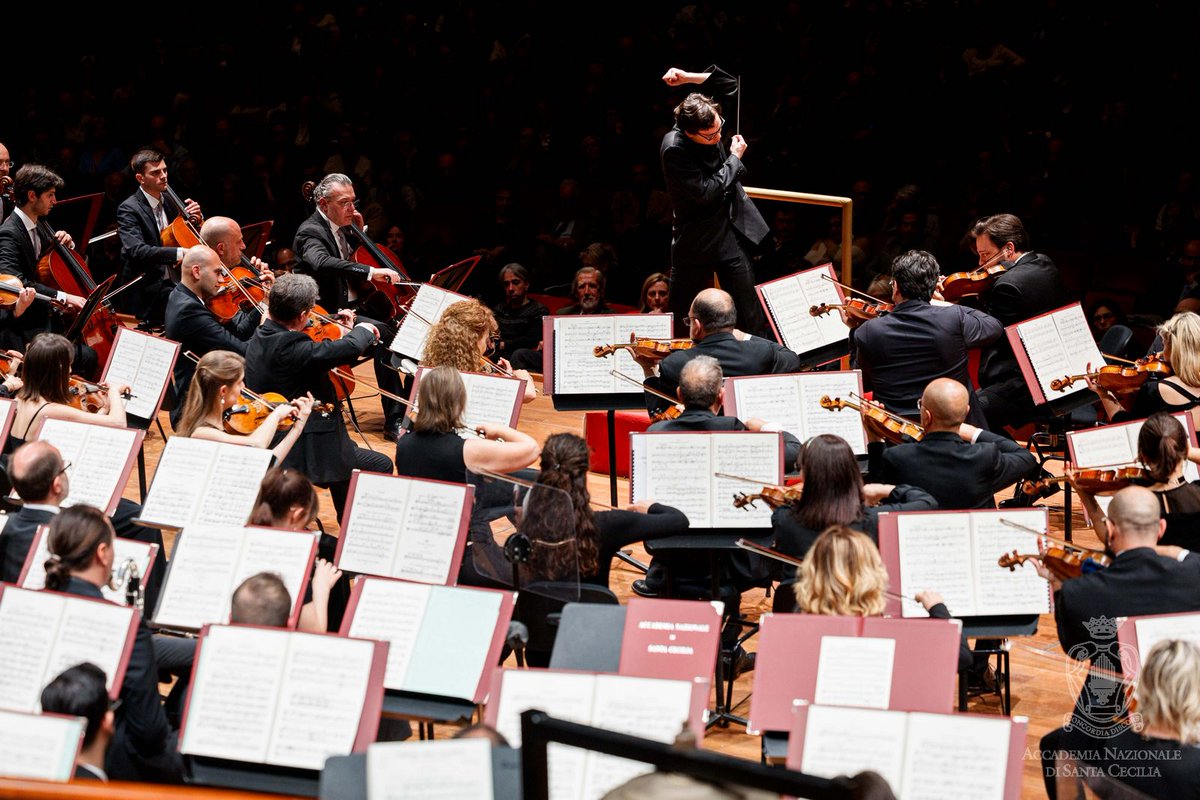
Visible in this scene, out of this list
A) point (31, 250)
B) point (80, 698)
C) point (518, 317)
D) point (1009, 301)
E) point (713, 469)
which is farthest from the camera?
point (518, 317)

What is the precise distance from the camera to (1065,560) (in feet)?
13.8

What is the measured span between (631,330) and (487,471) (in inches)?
56.8

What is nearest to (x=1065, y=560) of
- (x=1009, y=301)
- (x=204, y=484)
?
(x=1009, y=301)

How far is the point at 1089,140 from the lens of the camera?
31.7ft

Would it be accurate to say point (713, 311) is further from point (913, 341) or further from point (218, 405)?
point (218, 405)

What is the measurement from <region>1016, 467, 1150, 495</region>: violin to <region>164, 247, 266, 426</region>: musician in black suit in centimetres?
356

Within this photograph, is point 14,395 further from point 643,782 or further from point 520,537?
point 643,782

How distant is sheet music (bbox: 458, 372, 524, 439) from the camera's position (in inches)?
223

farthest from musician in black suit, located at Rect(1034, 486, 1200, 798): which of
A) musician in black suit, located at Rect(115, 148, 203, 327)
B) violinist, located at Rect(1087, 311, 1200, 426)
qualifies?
musician in black suit, located at Rect(115, 148, 203, 327)

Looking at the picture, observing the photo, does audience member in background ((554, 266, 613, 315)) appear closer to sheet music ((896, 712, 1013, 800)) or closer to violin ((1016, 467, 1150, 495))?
violin ((1016, 467, 1150, 495))

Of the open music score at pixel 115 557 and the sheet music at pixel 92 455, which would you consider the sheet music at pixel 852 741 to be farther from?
the sheet music at pixel 92 455

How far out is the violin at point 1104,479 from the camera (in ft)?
16.1

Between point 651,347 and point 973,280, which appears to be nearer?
point 651,347

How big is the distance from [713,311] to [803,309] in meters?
0.80
